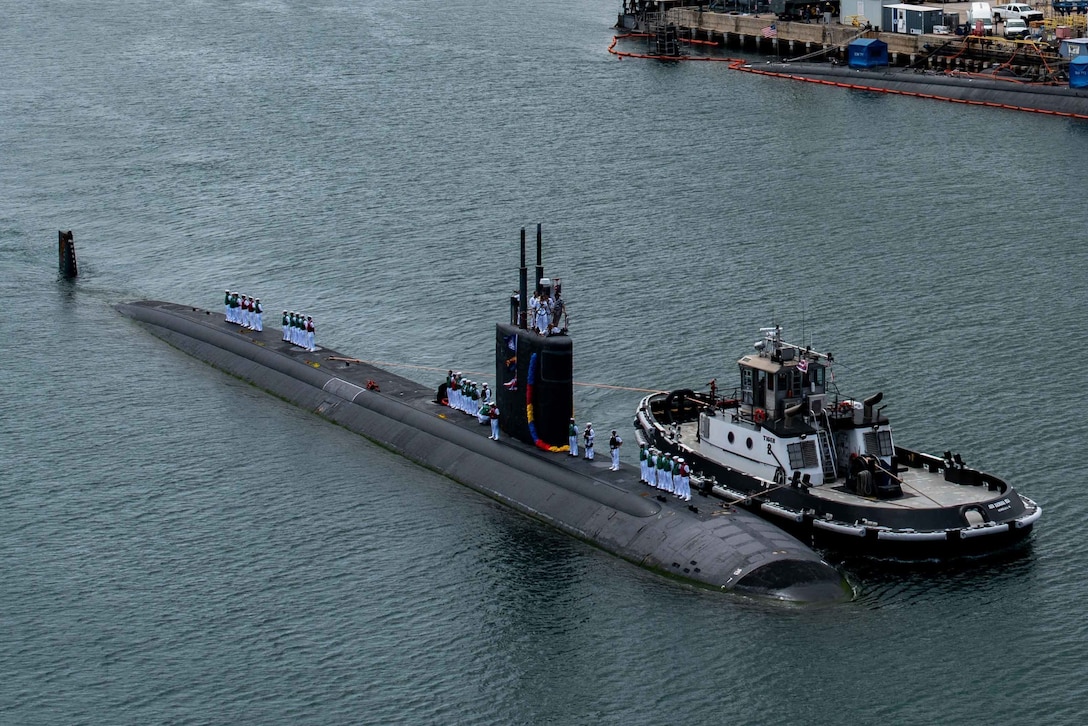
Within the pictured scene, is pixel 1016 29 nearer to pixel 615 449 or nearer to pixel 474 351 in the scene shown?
pixel 474 351

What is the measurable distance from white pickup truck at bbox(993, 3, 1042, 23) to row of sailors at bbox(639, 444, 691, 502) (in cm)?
8924

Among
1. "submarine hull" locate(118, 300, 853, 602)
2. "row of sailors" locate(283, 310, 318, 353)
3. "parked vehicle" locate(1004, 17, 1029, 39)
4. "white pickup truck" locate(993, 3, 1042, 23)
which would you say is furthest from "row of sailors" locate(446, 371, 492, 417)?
"white pickup truck" locate(993, 3, 1042, 23)

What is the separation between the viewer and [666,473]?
157 ft

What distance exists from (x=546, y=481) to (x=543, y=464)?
67cm

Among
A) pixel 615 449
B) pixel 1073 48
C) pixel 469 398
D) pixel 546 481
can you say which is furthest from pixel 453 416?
pixel 1073 48

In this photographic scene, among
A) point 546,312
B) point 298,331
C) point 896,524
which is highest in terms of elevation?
point 546,312

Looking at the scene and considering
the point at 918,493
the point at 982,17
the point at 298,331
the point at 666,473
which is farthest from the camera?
the point at 982,17

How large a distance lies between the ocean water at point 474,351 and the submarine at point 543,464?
2.43ft

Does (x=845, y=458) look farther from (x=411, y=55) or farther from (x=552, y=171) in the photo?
(x=411, y=55)

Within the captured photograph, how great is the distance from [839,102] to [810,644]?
82.8 meters

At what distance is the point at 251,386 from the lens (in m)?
64.3

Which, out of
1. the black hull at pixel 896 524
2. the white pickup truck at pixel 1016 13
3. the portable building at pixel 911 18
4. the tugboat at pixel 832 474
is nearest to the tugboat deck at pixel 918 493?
the tugboat at pixel 832 474

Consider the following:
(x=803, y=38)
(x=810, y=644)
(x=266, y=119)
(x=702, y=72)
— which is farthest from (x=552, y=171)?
(x=810, y=644)

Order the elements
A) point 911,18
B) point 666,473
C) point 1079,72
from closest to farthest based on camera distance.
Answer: point 666,473 → point 1079,72 → point 911,18
